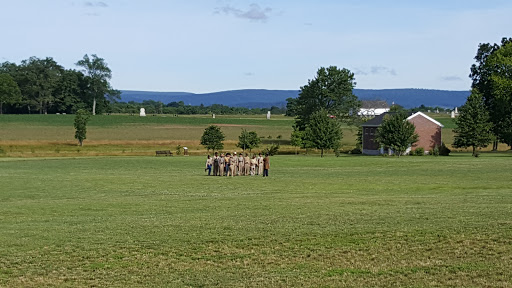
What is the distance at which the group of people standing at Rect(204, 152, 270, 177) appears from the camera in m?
52.3

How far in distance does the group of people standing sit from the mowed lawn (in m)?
13.9

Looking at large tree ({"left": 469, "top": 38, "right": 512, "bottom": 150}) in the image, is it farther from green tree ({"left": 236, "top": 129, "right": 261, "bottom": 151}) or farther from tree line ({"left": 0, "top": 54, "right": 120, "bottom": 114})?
tree line ({"left": 0, "top": 54, "right": 120, "bottom": 114})

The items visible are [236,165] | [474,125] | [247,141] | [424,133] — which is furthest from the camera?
[424,133]

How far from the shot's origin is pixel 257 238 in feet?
72.3

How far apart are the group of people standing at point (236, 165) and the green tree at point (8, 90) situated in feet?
404

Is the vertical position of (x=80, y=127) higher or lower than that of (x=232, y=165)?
higher

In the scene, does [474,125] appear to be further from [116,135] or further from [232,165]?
[116,135]

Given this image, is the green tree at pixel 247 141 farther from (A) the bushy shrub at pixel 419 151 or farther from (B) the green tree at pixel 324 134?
(A) the bushy shrub at pixel 419 151

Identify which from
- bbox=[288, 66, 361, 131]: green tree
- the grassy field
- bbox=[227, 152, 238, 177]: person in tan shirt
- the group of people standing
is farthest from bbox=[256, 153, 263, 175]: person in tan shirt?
bbox=[288, 66, 361, 131]: green tree

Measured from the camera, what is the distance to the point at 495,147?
115m

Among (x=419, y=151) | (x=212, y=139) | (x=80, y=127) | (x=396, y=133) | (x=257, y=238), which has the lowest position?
(x=419, y=151)

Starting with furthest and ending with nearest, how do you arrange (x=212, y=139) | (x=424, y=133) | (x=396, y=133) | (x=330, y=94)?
(x=330, y=94) < (x=424, y=133) < (x=212, y=139) < (x=396, y=133)

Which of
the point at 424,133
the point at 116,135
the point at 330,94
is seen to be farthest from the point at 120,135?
the point at 424,133

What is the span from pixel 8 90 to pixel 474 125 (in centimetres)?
11346
